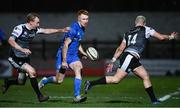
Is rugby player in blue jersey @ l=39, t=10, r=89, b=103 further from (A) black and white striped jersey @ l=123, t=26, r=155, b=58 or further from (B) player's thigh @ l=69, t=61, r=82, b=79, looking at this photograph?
(A) black and white striped jersey @ l=123, t=26, r=155, b=58

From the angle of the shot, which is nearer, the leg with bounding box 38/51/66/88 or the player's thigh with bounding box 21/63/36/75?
the player's thigh with bounding box 21/63/36/75

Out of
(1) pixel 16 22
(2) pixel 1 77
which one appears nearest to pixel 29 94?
(2) pixel 1 77

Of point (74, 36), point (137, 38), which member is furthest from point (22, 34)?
point (137, 38)

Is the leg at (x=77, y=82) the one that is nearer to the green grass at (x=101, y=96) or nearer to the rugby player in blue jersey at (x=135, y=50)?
the green grass at (x=101, y=96)

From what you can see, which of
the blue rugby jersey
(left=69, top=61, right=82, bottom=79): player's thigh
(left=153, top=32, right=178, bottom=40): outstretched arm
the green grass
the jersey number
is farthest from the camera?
(left=69, top=61, right=82, bottom=79): player's thigh

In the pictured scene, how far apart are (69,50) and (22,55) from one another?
3.89 ft

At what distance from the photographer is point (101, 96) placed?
1856 centimetres

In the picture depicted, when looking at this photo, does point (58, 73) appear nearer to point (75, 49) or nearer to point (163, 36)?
point (75, 49)

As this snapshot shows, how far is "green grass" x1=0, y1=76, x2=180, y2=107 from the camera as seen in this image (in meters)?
15.6
